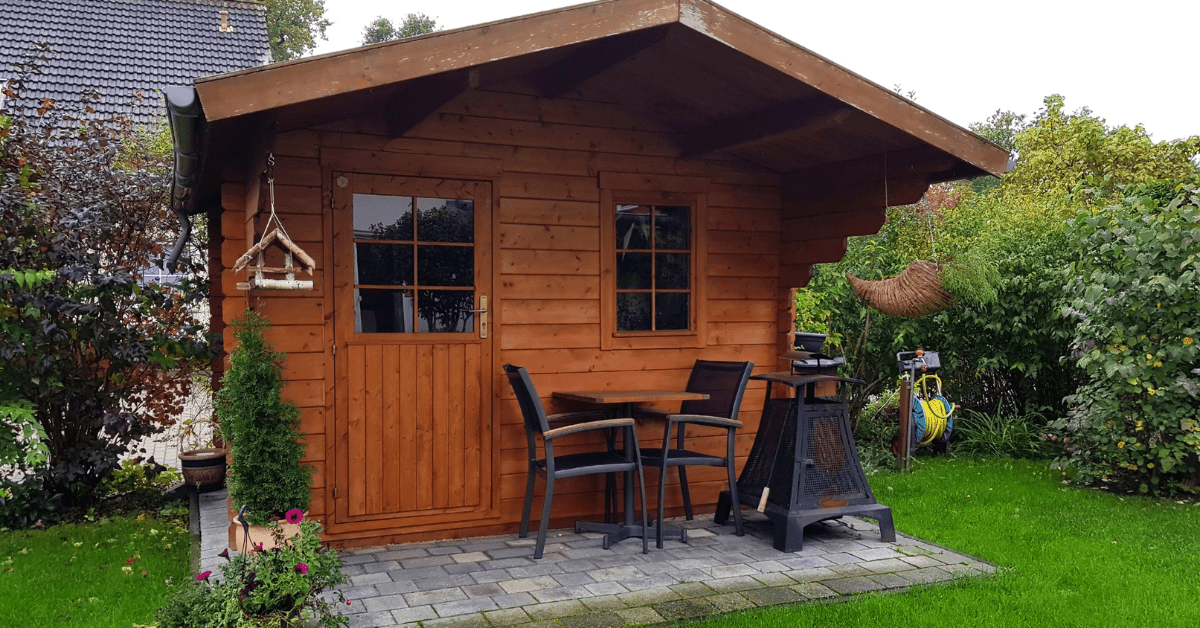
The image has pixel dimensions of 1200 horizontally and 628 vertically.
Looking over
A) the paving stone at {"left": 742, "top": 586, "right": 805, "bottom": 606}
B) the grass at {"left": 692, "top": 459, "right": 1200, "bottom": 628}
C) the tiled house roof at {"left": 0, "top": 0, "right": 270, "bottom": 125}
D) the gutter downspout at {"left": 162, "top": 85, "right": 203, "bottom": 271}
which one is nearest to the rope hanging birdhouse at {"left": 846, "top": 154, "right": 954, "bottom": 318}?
the grass at {"left": 692, "top": 459, "right": 1200, "bottom": 628}

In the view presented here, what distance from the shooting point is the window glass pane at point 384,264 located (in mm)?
4461

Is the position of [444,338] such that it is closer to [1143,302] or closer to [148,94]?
[1143,302]

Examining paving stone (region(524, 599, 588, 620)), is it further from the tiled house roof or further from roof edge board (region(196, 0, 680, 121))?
the tiled house roof

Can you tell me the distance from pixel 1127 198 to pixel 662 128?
128 inches

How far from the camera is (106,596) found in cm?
387

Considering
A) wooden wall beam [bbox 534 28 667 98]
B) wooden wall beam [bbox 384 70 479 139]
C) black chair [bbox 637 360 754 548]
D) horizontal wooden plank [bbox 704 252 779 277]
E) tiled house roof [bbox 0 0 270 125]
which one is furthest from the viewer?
tiled house roof [bbox 0 0 270 125]

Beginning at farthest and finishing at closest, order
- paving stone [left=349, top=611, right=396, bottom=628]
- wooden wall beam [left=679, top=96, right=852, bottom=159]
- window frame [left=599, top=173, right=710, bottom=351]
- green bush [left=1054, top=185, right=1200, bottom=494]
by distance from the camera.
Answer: green bush [left=1054, top=185, right=1200, bottom=494], window frame [left=599, top=173, right=710, bottom=351], wooden wall beam [left=679, top=96, right=852, bottom=159], paving stone [left=349, top=611, right=396, bottom=628]

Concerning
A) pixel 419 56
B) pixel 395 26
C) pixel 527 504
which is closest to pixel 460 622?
pixel 527 504

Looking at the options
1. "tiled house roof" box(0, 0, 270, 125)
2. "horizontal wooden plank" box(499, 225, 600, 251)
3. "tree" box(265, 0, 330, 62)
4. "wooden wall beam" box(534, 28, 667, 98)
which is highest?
"tree" box(265, 0, 330, 62)

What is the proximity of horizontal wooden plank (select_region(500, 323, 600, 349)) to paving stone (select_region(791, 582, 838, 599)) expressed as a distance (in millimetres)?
1811

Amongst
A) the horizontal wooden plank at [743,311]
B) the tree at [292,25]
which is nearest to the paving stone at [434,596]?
the horizontal wooden plank at [743,311]

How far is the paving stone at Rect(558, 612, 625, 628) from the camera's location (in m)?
3.33

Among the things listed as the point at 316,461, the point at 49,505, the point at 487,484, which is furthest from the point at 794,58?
the point at 49,505

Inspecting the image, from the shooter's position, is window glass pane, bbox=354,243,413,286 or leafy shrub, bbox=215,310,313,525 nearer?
leafy shrub, bbox=215,310,313,525
